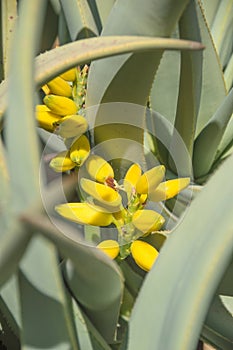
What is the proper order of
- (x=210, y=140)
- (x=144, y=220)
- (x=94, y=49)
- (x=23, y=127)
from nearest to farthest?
(x=23, y=127)
(x=94, y=49)
(x=144, y=220)
(x=210, y=140)

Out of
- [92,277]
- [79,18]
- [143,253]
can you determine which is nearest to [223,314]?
[143,253]

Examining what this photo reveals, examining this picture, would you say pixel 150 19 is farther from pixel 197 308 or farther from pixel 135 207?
pixel 197 308

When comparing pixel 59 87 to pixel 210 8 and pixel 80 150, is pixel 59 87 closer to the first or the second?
pixel 80 150

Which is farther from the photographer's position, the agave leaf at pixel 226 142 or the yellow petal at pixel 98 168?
the agave leaf at pixel 226 142

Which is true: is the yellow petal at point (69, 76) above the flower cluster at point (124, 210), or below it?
above

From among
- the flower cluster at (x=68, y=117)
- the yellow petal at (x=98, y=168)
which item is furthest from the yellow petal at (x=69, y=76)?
the yellow petal at (x=98, y=168)

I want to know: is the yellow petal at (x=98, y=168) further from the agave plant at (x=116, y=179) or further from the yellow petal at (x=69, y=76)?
the yellow petal at (x=69, y=76)

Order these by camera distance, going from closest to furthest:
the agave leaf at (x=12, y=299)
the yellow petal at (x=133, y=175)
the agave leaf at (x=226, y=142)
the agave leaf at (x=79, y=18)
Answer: the agave leaf at (x=12, y=299)
the yellow petal at (x=133, y=175)
the agave leaf at (x=79, y=18)
the agave leaf at (x=226, y=142)
